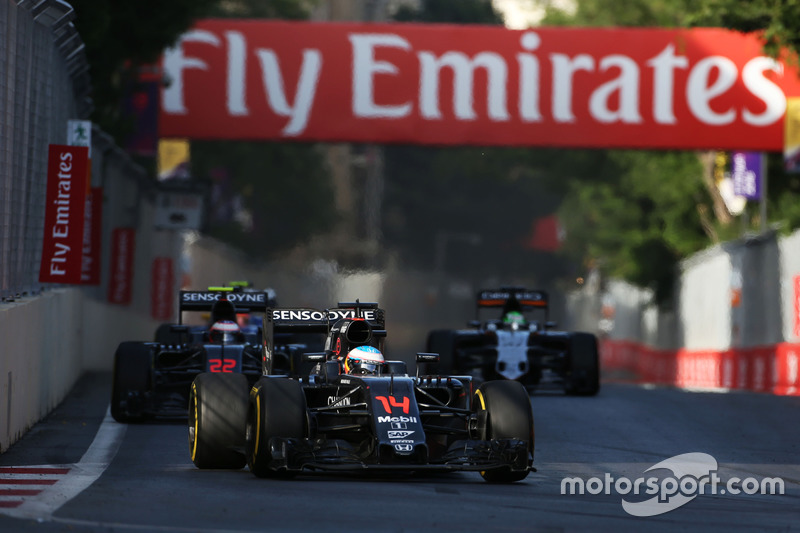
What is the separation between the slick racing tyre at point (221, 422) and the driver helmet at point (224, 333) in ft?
18.7

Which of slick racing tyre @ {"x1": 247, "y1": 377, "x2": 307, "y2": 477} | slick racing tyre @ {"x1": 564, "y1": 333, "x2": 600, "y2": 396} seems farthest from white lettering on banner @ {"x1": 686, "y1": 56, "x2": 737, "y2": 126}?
slick racing tyre @ {"x1": 247, "y1": 377, "x2": 307, "y2": 477}

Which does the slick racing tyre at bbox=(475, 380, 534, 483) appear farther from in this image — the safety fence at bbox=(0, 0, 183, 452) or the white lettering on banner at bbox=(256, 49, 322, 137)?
the white lettering on banner at bbox=(256, 49, 322, 137)

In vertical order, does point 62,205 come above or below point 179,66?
below

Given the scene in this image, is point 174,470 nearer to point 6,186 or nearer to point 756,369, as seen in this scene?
point 6,186

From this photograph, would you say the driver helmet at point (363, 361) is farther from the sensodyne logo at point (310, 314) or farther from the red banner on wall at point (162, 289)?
the red banner on wall at point (162, 289)

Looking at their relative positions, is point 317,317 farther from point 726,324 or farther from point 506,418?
point 726,324

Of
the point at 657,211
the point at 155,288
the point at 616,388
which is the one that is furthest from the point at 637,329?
the point at 616,388

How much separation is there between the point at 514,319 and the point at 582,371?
1.36 meters

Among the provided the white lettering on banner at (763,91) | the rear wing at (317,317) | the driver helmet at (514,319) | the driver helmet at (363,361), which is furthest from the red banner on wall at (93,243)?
the white lettering on banner at (763,91)

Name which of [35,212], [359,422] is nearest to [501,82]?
[35,212]

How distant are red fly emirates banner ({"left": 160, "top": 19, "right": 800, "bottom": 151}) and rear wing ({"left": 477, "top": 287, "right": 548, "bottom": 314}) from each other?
9279mm

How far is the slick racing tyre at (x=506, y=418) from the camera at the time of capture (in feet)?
37.0

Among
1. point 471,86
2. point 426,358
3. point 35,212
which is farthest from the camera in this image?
point 471,86
